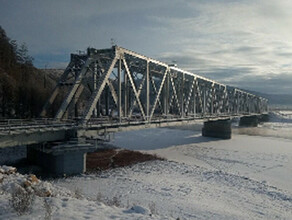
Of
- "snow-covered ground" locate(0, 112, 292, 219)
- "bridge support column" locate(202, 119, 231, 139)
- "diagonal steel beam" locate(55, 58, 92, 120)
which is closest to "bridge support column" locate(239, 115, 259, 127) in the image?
"bridge support column" locate(202, 119, 231, 139)

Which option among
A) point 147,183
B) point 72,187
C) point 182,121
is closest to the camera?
point 72,187

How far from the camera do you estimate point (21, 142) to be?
1919cm

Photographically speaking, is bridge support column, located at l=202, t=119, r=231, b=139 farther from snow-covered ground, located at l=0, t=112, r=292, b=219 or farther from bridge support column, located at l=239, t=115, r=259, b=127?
bridge support column, located at l=239, t=115, r=259, b=127

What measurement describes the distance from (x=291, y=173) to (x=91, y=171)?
61.4 feet

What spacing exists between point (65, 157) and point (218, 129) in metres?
39.7

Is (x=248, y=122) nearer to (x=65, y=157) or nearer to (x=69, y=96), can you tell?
(x=69, y=96)

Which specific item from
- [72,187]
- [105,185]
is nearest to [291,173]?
[105,185]

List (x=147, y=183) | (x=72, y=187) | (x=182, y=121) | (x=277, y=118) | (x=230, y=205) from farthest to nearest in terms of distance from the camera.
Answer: (x=277, y=118) < (x=182, y=121) < (x=147, y=183) < (x=72, y=187) < (x=230, y=205)

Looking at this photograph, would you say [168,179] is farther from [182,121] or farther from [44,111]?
[182,121]

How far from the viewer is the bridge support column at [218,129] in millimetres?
53247

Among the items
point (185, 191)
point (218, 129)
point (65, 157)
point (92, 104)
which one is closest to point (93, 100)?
point (92, 104)

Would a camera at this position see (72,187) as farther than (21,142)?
No

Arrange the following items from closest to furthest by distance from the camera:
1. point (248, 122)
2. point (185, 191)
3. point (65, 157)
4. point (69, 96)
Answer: point (185, 191), point (65, 157), point (69, 96), point (248, 122)

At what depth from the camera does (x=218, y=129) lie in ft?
178
